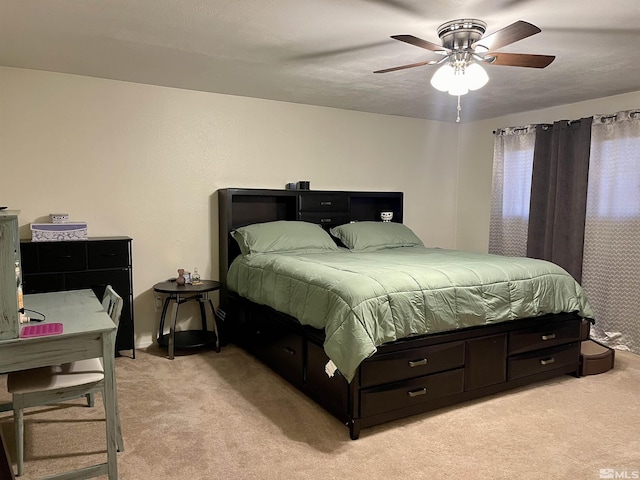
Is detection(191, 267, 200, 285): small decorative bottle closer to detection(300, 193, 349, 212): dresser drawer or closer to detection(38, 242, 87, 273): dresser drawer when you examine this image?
detection(38, 242, 87, 273): dresser drawer

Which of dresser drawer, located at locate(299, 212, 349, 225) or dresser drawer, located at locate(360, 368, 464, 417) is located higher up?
dresser drawer, located at locate(299, 212, 349, 225)

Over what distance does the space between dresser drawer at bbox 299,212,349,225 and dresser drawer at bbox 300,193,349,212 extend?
0.13 ft

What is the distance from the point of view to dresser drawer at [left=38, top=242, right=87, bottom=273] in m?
3.28

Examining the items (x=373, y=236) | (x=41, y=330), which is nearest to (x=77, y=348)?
(x=41, y=330)

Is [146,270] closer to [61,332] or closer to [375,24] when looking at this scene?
[61,332]

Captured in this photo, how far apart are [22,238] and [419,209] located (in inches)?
156

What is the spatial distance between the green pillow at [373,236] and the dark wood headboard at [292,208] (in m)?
0.26

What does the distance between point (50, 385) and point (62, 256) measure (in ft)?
5.21

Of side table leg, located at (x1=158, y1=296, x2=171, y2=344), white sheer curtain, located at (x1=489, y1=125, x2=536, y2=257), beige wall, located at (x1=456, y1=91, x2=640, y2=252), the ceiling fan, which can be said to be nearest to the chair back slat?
side table leg, located at (x1=158, y1=296, x2=171, y2=344)

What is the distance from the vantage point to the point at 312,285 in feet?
9.15

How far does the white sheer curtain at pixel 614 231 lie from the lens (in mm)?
3930

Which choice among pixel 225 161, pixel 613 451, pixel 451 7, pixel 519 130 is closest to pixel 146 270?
pixel 225 161

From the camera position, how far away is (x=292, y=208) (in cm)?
448

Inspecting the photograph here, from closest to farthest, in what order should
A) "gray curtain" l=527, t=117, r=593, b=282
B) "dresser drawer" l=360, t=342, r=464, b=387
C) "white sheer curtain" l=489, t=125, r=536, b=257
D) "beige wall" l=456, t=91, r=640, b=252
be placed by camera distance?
"dresser drawer" l=360, t=342, r=464, b=387, "gray curtain" l=527, t=117, r=593, b=282, "white sheer curtain" l=489, t=125, r=536, b=257, "beige wall" l=456, t=91, r=640, b=252
